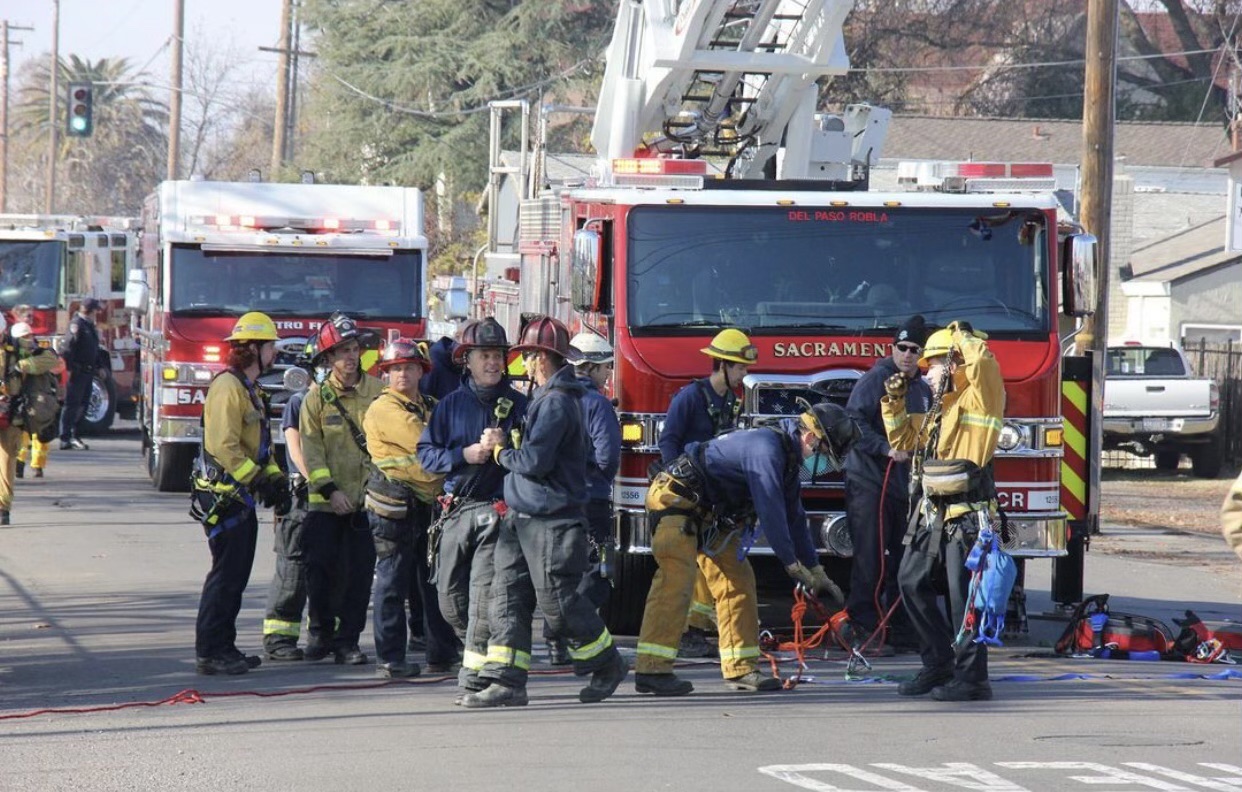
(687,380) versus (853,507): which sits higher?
(687,380)

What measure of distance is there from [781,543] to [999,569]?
1020mm

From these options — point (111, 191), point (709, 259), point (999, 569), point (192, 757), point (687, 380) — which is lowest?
point (192, 757)

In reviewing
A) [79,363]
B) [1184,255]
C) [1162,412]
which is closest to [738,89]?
[1162,412]

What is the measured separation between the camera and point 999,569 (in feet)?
27.6

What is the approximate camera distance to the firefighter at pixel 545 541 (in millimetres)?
8164

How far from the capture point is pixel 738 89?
13.3 meters

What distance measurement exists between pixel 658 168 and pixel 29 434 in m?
9.21

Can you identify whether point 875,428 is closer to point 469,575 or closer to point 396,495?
point 469,575

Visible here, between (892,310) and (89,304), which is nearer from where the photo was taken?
(892,310)

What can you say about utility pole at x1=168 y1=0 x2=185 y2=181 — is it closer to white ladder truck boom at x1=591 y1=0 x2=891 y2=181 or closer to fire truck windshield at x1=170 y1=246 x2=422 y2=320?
fire truck windshield at x1=170 y1=246 x2=422 y2=320

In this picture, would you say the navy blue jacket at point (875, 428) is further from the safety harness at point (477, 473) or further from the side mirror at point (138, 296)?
the side mirror at point (138, 296)

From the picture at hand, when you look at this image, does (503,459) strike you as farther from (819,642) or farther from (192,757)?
(819,642)

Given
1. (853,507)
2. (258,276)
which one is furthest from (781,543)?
(258,276)

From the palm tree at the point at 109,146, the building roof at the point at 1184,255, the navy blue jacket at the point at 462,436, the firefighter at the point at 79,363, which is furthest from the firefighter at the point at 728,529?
the palm tree at the point at 109,146
